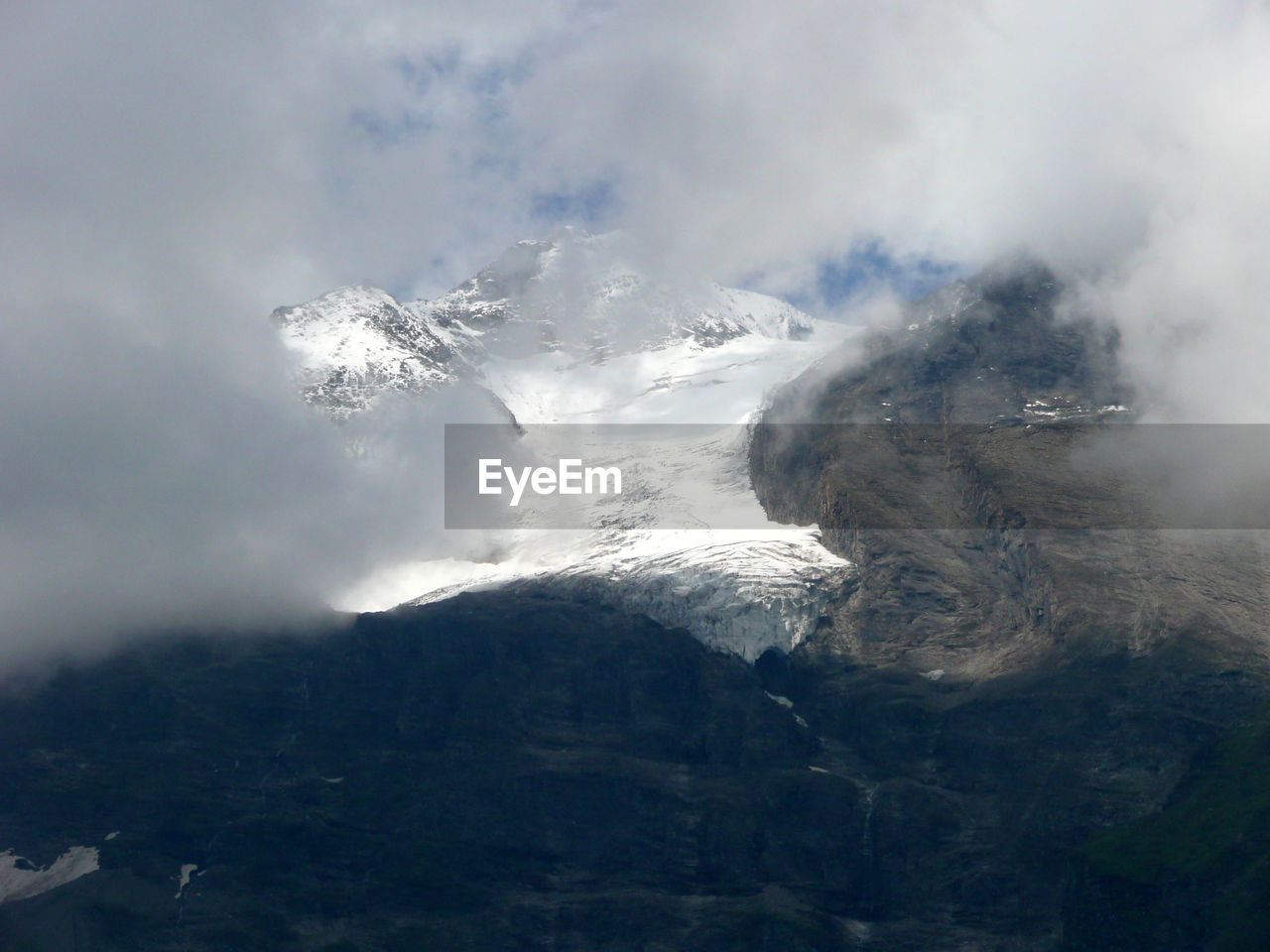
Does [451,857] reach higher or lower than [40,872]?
lower

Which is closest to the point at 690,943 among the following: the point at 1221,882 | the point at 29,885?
the point at 1221,882

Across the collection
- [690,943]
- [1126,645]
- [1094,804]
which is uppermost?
[1126,645]

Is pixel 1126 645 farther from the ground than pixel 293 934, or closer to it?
farther from the ground

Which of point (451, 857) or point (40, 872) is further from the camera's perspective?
point (451, 857)

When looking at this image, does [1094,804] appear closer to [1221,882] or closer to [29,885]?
[1221,882]

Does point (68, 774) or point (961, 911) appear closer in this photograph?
point (961, 911)

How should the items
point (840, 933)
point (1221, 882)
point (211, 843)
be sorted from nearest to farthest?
point (1221, 882) → point (840, 933) → point (211, 843)

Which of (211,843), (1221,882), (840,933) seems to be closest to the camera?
(1221,882)

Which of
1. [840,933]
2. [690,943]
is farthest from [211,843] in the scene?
[840,933]

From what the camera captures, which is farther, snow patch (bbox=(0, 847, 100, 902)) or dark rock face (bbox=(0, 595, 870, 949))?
snow patch (bbox=(0, 847, 100, 902))

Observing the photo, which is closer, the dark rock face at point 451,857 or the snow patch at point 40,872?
the dark rock face at point 451,857
